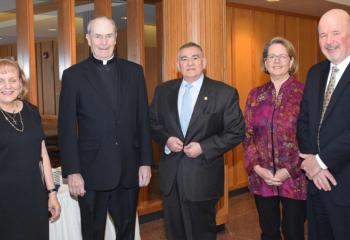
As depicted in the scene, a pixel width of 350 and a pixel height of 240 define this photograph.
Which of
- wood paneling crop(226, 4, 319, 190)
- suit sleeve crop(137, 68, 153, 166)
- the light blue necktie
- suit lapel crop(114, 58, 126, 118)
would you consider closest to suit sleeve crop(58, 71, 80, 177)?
suit lapel crop(114, 58, 126, 118)

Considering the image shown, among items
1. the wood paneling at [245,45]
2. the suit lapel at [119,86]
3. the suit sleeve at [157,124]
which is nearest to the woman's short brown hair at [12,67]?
the suit lapel at [119,86]

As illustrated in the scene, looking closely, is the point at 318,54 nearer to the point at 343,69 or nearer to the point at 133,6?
the point at 133,6

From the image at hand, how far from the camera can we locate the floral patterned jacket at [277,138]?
2.72 metres

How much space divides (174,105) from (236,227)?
2.36m

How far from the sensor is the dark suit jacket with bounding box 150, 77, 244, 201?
9.05 ft

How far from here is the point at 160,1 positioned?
4.84m

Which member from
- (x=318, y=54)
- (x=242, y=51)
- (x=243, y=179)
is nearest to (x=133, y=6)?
(x=242, y=51)

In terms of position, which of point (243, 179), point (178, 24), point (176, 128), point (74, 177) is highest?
point (178, 24)

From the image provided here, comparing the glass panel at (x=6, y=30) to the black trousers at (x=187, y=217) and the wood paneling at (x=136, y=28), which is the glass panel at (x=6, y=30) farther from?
the black trousers at (x=187, y=217)

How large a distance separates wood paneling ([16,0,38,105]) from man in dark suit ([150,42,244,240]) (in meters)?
1.57

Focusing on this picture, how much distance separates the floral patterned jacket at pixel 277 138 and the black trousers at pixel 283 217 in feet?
0.15

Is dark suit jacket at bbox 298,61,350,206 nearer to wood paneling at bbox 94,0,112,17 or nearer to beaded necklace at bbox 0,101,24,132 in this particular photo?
beaded necklace at bbox 0,101,24,132

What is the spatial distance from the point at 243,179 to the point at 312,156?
398 cm

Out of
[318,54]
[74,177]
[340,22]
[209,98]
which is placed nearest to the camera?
[340,22]
